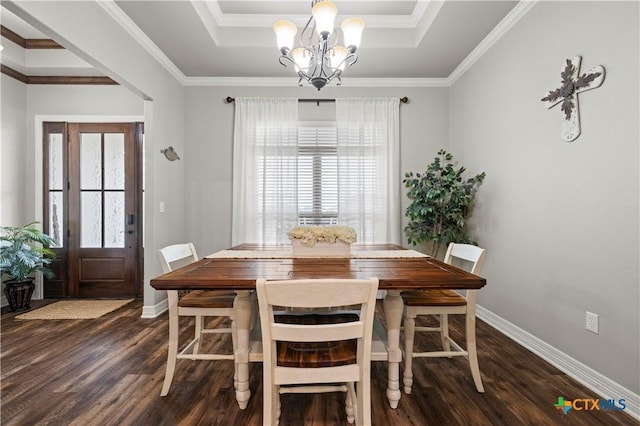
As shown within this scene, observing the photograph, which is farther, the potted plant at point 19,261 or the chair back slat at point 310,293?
the potted plant at point 19,261

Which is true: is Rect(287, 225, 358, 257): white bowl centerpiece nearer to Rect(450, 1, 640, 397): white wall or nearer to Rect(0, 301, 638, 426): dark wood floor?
Rect(0, 301, 638, 426): dark wood floor

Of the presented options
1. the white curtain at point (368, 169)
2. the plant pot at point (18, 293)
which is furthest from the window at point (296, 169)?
the plant pot at point (18, 293)

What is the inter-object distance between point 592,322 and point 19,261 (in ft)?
16.9

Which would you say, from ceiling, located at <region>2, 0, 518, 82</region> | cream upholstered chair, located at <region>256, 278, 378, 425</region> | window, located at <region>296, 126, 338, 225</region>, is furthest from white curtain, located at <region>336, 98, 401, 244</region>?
cream upholstered chair, located at <region>256, 278, 378, 425</region>

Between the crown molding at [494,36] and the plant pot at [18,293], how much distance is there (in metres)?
5.61

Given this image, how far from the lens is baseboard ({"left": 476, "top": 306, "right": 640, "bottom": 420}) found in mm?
1667

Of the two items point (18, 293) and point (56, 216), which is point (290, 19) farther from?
point (18, 293)

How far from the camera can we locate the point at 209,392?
186 cm

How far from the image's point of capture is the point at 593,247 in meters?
1.89

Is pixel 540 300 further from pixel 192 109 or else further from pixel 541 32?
pixel 192 109

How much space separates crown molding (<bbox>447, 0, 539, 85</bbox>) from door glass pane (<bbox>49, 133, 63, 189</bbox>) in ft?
16.6

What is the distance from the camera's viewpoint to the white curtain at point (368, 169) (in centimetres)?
376

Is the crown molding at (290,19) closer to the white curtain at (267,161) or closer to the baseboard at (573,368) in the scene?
the white curtain at (267,161)

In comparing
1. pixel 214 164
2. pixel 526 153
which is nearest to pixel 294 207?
pixel 214 164
